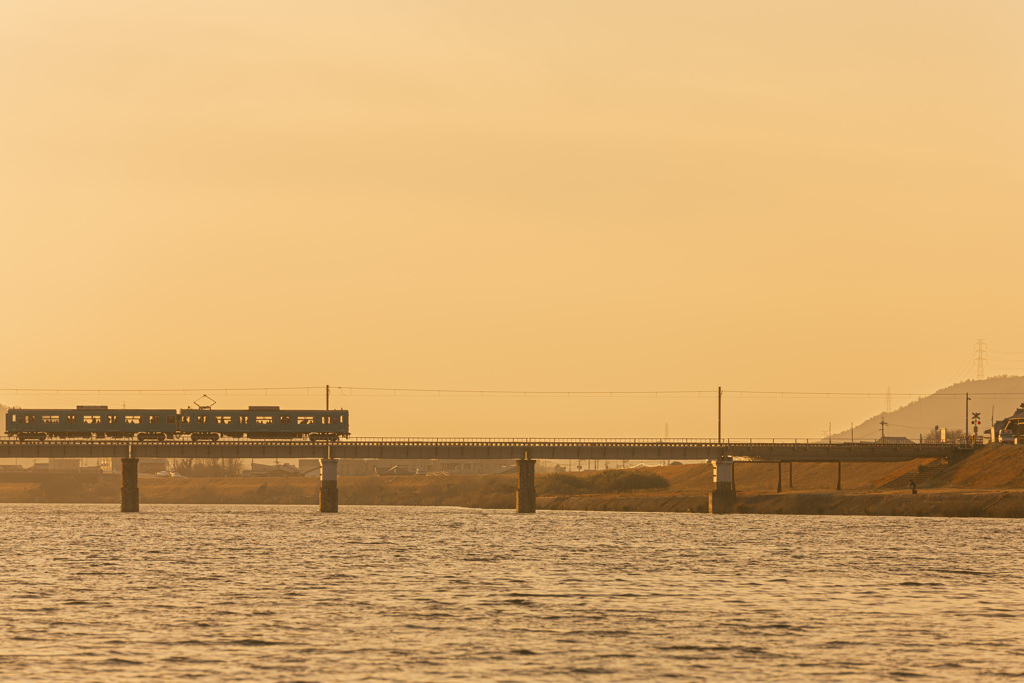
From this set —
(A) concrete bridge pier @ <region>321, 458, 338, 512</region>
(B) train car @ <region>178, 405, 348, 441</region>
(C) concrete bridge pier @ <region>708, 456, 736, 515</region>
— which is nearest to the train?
(B) train car @ <region>178, 405, 348, 441</region>

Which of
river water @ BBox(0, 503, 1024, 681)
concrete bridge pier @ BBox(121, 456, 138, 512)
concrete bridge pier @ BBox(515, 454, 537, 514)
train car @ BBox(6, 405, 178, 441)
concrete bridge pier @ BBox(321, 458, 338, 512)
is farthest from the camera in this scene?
concrete bridge pier @ BBox(121, 456, 138, 512)

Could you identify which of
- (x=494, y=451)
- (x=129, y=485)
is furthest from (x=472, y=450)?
(x=129, y=485)

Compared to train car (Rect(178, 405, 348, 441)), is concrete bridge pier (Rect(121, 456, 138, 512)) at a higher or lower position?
lower

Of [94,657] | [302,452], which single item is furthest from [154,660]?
[302,452]

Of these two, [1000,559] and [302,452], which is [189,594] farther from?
[302,452]

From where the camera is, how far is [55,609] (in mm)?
51375

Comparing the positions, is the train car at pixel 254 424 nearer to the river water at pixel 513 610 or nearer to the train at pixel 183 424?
the train at pixel 183 424

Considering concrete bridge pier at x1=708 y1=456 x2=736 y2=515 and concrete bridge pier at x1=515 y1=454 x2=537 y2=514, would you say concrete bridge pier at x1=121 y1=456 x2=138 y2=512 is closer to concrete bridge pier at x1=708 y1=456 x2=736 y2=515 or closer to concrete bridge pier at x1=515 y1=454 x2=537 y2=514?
concrete bridge pier at x1=515 y1=454 x2=537 y2=514

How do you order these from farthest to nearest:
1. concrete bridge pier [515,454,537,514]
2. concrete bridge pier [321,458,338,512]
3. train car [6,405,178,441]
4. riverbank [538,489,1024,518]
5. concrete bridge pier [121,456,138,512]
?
concrete bridge pier [121,456,138,512] → concrete bridge pier [321,458,338,512] → concrete bridge pier [515,454,537,514] → train car [6,405,178,441] → riverbank [538,489,1024,518]

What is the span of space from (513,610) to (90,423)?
132m

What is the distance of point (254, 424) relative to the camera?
171000 mm

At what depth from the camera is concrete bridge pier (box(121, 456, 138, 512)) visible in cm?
18138

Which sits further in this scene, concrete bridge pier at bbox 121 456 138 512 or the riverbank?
concrete bridge pier at bbox 121 456 138 512

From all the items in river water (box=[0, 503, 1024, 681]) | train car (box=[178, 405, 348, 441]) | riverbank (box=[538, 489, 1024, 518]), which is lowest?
riverbank (box=[538, 489, 1024, 518])
